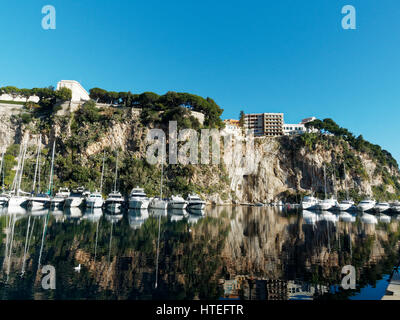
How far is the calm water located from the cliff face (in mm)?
32942

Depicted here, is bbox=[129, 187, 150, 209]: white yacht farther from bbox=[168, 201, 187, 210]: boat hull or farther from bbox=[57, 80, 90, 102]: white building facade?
bbox=[57, 80, 90, 102]: white building facade

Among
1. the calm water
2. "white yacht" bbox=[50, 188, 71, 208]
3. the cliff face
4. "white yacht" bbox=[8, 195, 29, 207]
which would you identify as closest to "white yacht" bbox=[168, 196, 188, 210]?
the cliff face

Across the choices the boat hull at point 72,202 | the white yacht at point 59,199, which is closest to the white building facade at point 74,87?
the white yacht at point 59,199

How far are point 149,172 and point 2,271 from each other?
41.3 metres

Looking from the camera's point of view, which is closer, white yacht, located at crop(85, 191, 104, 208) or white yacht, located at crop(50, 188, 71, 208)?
white yacht, located at crop(85, 191, 104, 208)

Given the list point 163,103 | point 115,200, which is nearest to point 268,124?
point 163,103

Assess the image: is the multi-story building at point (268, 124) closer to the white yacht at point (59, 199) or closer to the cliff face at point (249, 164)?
the cliff face at point (249, 164)

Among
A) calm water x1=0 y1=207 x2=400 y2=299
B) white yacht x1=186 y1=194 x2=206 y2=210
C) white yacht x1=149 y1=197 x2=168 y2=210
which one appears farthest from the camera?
white yacht x1=149 y1=197 x2=168 y2=210

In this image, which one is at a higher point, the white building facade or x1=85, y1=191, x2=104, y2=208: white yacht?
the white building facade

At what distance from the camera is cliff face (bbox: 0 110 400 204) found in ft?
176

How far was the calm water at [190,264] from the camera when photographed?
25.9 ft

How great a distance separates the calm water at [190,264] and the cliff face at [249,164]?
32942mm

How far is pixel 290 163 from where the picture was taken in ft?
233

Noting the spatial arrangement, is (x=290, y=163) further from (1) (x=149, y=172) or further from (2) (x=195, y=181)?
(1) (x=149, y=172)
